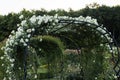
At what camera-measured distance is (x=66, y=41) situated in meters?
8.12

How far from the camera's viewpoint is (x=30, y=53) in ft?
21.7

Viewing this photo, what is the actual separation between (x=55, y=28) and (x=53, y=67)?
1921 mm

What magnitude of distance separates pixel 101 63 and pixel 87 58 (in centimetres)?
29

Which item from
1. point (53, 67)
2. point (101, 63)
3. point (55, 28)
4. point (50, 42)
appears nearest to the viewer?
point (55, 28)

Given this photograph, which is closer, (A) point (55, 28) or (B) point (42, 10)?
(A) point (55, 28)

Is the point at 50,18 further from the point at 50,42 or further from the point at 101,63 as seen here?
the point at 101,63

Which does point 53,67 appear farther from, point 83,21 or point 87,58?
point 83,21

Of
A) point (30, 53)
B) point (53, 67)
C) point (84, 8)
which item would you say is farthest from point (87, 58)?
point (84, 8)

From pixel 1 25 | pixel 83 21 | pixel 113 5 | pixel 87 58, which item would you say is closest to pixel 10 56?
pixel 83 21

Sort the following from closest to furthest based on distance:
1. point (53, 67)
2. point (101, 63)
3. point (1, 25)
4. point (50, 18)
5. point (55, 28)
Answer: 1. point (50, 18)
2. point (55, 28)
3. point (101, 63)
4. point (53, 67)
5. point (1, 25)

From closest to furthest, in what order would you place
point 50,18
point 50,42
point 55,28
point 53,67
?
1. point 50,18
2. point 55,28
3. point 50,42
4. point 53,67

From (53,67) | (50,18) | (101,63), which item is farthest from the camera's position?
(53,67)

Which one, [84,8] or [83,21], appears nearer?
[83,21]

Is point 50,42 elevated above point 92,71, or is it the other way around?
point 50,42
